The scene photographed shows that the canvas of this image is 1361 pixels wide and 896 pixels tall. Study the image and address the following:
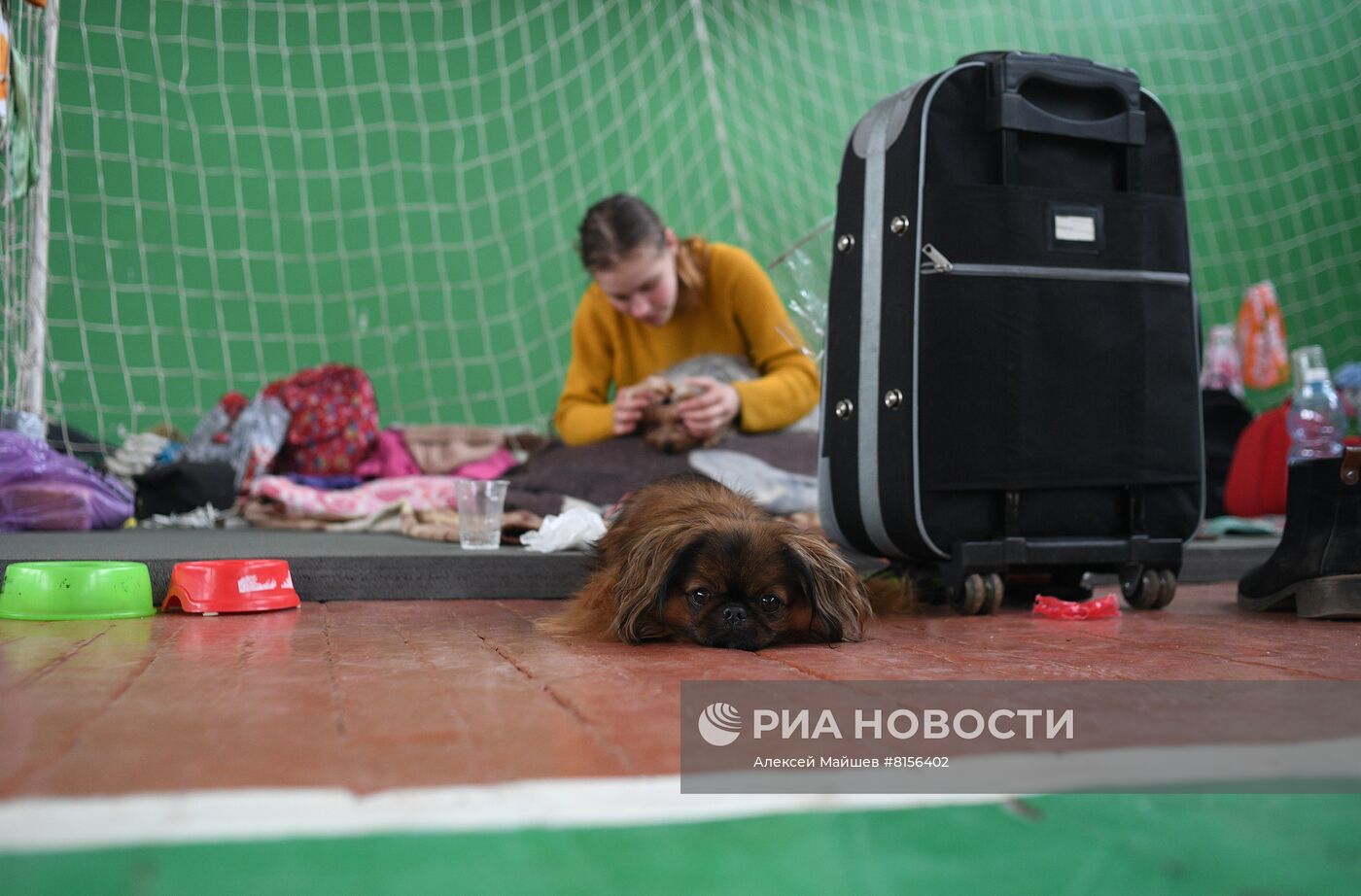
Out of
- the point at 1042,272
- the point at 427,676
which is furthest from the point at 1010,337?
the point at 427,676

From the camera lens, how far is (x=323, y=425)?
154 inches

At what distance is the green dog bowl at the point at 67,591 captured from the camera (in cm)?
182

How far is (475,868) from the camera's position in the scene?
791 millimetres

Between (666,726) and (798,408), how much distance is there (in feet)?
6.80

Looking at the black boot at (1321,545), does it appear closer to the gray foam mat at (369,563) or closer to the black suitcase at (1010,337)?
the black suitcase at (1010,337)

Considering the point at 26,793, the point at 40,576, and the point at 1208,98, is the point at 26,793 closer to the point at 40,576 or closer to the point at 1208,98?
the point at 40,576

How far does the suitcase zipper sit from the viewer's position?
1.92 metres

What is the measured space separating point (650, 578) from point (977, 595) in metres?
0.64

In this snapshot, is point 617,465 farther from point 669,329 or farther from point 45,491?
point 45,491

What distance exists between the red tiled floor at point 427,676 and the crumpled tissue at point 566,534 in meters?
0.32

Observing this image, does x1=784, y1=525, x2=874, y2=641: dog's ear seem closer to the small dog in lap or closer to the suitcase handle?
the suitcase handle

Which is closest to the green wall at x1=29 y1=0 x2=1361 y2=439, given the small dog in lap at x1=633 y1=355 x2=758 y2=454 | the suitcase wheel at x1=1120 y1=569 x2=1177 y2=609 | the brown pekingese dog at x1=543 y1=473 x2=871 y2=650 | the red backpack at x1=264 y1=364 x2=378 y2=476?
the red backpack at x1=264 y1=364 x2=378 y2=476

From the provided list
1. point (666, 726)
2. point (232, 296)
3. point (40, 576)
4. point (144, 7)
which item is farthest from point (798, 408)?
point (144, 7)

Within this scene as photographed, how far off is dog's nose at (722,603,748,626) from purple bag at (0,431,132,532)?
2.00m
